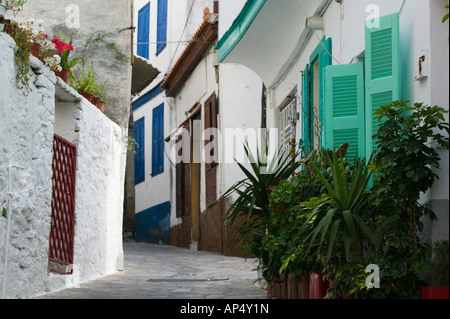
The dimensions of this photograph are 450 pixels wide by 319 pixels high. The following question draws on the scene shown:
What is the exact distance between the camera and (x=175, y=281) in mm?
10219

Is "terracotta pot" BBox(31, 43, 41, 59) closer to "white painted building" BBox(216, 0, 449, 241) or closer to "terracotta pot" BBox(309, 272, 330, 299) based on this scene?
"white painted building" BBox(216, 0, 449, 241)

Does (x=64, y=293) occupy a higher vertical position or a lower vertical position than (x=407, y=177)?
lower

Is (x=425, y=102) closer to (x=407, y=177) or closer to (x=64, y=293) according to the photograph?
(x=407, y=177)

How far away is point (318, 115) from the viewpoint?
9.23 m

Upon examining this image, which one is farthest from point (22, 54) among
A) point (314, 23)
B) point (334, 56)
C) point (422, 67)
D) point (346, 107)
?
point (422, 67)

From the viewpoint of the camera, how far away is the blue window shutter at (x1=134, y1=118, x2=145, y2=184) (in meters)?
23.3

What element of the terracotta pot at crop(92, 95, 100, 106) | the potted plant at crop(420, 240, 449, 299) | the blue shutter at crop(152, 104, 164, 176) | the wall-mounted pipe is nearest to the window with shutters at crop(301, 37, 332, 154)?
the wall-mounted pipe

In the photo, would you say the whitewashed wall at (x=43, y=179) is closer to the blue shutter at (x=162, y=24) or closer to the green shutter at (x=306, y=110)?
the green shutter at (x=306, y=110)

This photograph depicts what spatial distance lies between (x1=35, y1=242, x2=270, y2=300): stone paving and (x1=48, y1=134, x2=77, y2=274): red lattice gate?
40cm

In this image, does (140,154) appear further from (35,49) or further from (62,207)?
(35,49)

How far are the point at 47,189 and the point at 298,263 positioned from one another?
319 cm

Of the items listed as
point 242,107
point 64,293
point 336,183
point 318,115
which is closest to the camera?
Answer: point 336,183

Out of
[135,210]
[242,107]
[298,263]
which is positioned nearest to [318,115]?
[298,263]

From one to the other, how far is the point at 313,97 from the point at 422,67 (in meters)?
3.57
